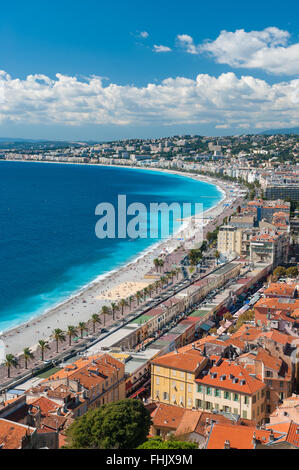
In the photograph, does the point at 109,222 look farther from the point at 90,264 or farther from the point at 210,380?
the point at 210,380

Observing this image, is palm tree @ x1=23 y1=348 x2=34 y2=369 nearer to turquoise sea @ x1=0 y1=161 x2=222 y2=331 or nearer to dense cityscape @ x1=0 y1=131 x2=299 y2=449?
dense cityscape @ x1=0 y1=131 x2=299 y2=449

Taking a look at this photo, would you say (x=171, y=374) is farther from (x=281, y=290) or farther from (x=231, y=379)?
(x=281, y=290)

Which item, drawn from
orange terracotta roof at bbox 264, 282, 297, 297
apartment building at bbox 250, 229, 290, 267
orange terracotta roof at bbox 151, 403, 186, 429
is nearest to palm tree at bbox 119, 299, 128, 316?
orange terracotta roof at bbox 264, 282, 297, 297

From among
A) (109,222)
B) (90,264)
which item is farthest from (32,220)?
(90,264)

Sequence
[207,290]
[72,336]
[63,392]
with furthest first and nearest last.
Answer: [207,290] < [72,336] < [63,392]

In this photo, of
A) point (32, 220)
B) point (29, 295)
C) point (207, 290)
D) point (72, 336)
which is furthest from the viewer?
point (32, 220)

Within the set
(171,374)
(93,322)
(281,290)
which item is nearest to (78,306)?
(93,322)
